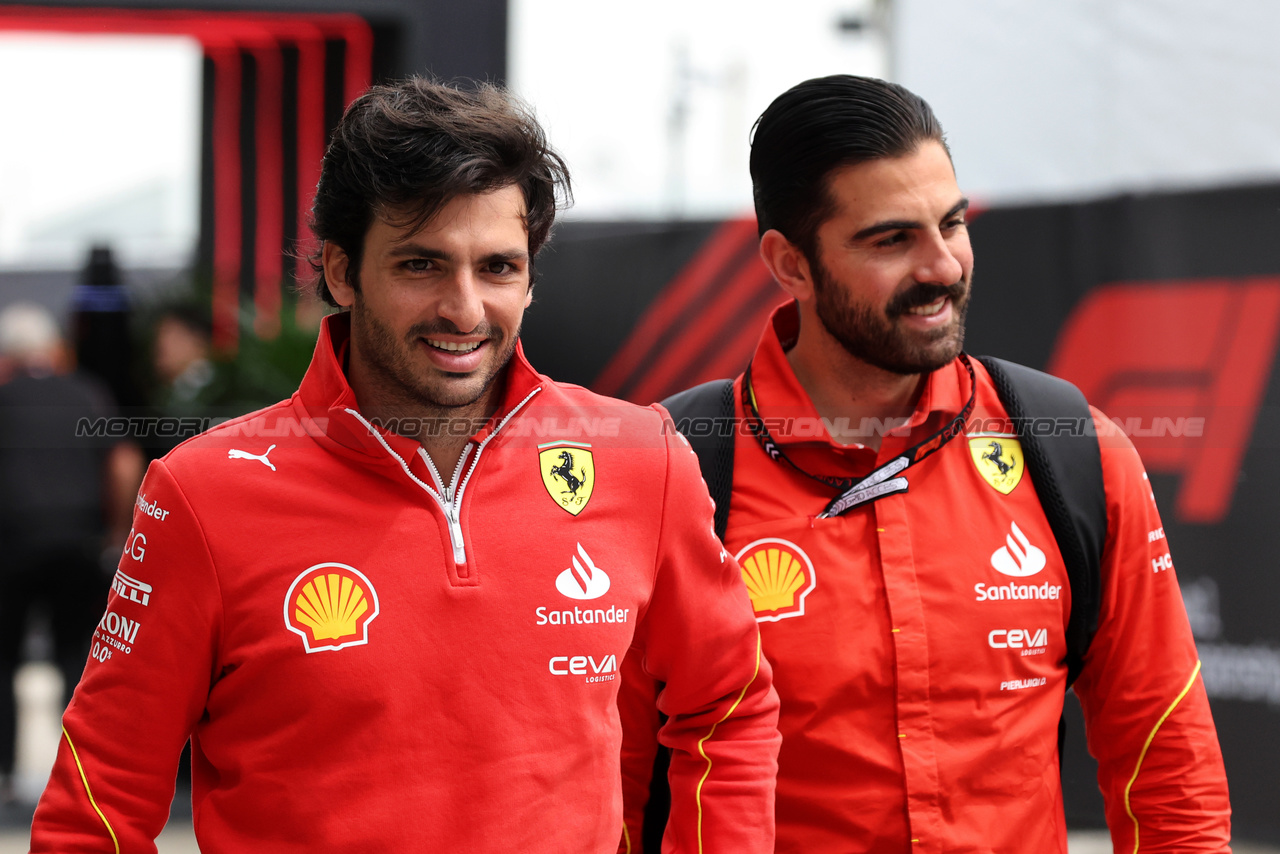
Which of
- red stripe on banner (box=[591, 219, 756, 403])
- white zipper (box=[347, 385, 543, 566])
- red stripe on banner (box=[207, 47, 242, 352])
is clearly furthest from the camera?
red stripe on banner (box=[207, 47, 242, 352])

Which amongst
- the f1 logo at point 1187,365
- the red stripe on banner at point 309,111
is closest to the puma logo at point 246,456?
the f1 logo at point 1187,365

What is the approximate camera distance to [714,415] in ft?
6.64

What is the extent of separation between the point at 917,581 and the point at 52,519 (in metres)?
4.65

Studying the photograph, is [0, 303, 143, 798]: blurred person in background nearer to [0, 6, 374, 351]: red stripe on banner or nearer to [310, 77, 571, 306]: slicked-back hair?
[0, 6, 374, 351]: red stripe on banner

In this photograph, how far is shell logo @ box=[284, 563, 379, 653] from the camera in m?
1.60

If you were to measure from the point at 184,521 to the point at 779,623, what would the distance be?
86 centimetres

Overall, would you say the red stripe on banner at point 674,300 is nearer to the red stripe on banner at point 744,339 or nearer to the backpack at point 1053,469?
the red stripe on banner at point 744,339

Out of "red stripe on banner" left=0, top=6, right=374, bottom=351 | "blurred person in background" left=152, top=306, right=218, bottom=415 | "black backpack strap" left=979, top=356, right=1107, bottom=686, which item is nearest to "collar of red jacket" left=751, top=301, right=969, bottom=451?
"black backpack strap" left=979, top=356, right=1107, bottom=686

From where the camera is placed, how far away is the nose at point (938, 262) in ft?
6.27

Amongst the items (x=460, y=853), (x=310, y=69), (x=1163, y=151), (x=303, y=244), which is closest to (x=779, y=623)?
(x=460, y=853)

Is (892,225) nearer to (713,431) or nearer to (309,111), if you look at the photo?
(713,431)

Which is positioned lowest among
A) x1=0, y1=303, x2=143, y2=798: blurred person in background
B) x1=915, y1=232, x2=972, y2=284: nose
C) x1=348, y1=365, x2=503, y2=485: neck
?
x1=0, y1=303, x2=143, y2=798: blurred person in background

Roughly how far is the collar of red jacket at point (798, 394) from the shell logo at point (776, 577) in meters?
0.18

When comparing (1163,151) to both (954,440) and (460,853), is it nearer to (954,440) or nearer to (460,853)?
(954,440)
